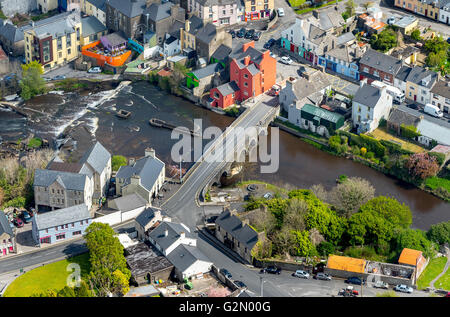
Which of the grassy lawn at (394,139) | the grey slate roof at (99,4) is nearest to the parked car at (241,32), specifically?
the grey slate roof at (99,4)

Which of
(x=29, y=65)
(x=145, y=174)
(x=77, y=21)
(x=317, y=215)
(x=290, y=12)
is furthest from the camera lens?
(x=290, y=12)

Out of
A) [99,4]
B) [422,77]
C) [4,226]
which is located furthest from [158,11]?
[4,226]

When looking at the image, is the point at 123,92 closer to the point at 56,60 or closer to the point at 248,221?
the point at 56,60

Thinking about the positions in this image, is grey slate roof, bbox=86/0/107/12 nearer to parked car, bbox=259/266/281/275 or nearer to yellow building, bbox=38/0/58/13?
yellow building, bbox=38/0/58/13

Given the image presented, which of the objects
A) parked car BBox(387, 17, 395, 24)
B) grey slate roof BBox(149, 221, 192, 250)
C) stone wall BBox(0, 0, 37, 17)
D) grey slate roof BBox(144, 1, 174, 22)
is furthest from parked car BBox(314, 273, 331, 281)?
stone wall BBox(0, 0, 37, 17)

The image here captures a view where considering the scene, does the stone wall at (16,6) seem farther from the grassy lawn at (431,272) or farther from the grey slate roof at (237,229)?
the grassy lawn at (431,272)

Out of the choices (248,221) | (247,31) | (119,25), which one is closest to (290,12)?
(247,31)

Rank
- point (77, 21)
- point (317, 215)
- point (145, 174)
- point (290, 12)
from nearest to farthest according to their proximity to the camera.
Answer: point (317, 215) < point (145, 174) < point (77, 21) < point (290, 12)
